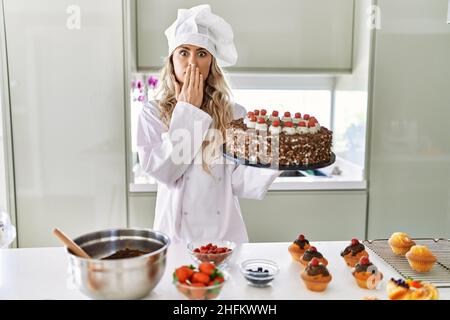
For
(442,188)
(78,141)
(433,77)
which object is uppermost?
(433,77)

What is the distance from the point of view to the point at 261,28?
2.53m

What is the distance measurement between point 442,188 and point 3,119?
221 centimetres

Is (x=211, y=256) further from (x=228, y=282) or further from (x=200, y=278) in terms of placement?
(x=200, y=278)

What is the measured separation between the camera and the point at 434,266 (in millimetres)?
1414

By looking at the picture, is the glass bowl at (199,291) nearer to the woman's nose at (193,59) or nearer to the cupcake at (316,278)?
the cupcake at (316,278)

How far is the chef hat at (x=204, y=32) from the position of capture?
1.76 meters

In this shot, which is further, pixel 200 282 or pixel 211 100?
pixel 211 100

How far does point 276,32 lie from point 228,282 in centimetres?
158

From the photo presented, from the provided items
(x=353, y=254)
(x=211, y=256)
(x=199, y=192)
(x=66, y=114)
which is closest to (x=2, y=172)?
(x=66, y=114)

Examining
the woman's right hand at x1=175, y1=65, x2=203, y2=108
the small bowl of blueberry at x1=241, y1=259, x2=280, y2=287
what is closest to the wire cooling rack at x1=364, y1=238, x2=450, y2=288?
the small bowl of blueberry at x1=241, y1=259, x2=280, y2=287

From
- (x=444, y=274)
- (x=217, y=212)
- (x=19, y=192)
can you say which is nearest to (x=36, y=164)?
(x=19, y=192)

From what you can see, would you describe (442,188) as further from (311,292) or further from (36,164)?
(36,164)

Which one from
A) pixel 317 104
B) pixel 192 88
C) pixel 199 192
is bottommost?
pixel 199 192

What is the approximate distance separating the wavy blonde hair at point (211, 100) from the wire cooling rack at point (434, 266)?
63 cm
